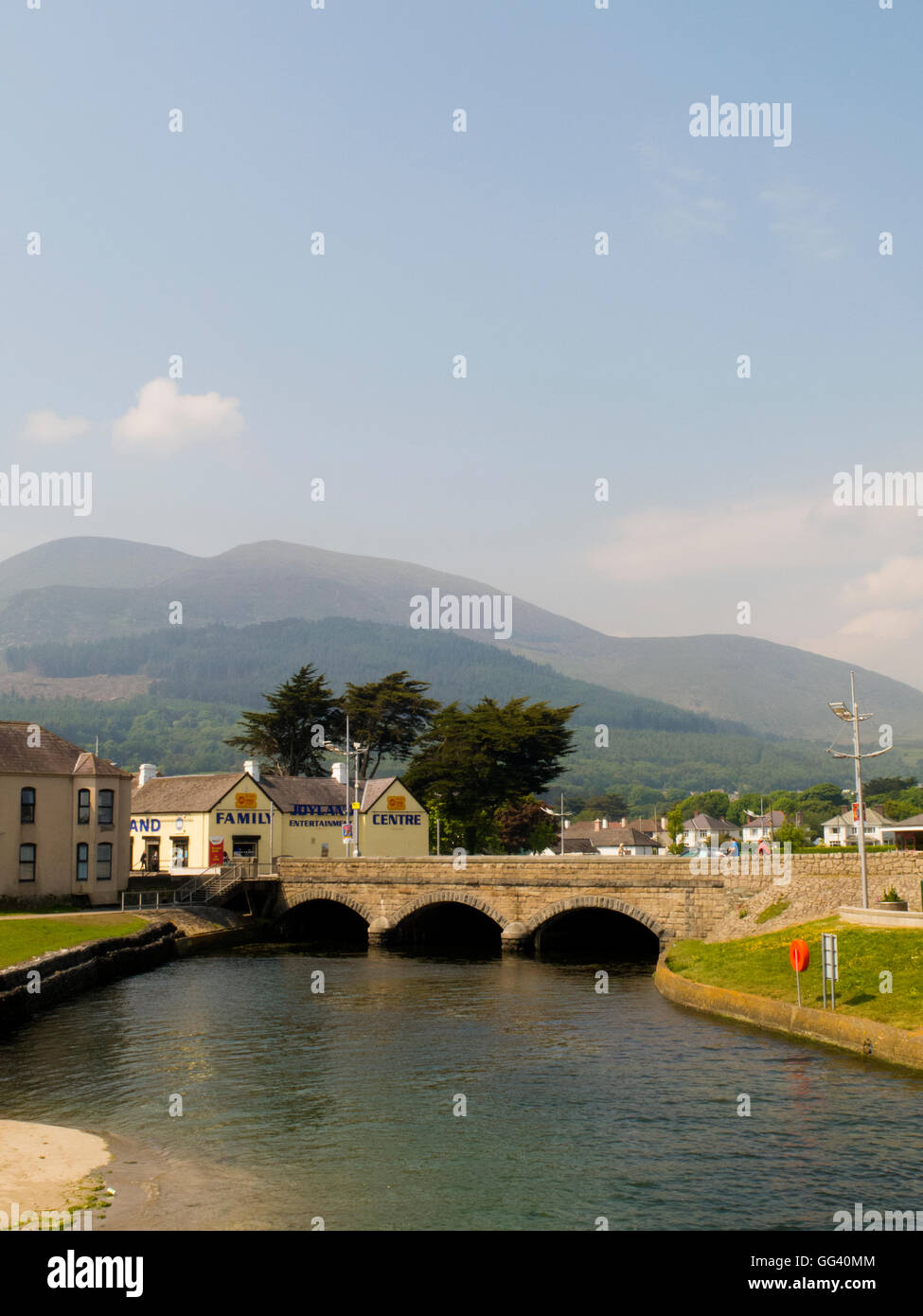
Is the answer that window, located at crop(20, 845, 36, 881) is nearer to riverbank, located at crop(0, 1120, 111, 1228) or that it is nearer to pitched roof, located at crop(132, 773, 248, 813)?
pitched roof, located at crop(132, 773, 248, 813)

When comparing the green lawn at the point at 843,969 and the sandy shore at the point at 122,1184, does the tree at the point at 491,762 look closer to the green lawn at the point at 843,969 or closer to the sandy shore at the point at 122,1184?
the green lawn at the point at 843,969

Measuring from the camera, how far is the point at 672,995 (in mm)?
47875

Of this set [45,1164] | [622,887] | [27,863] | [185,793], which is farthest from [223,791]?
[45,1164]

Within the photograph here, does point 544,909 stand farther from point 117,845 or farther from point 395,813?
point 395,813

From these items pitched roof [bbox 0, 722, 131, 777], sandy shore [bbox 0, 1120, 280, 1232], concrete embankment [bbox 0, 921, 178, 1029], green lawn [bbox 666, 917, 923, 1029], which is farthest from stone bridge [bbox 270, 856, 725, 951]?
sandy shore [bbox 0, 1120, 280, 1232]

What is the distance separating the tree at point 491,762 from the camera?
117750 millimetres

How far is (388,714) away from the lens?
13525 centimetres

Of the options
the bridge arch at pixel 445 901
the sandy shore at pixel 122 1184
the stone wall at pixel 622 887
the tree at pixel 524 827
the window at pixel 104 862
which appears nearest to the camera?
the sandy shore at pixel 122 1184

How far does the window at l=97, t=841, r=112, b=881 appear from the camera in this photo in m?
77.8

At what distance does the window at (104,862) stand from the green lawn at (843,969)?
42.9 metres

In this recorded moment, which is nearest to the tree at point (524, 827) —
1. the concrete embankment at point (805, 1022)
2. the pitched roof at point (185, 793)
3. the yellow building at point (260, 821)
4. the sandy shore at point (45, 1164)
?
the yellow building at point (260, 821)

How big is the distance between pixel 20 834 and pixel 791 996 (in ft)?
174

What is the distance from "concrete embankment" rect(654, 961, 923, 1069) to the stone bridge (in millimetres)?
13889
